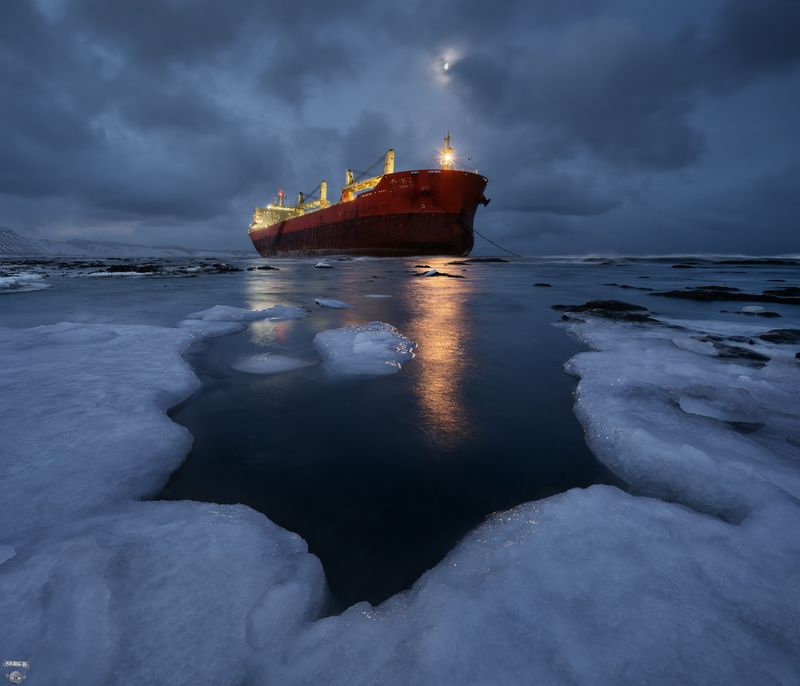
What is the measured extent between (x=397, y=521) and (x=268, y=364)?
85.6 inches

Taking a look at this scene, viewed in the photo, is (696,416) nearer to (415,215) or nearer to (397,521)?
(397,521)

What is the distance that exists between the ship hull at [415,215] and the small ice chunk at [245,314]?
70.8ft

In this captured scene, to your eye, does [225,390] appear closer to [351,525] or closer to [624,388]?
[351,525]

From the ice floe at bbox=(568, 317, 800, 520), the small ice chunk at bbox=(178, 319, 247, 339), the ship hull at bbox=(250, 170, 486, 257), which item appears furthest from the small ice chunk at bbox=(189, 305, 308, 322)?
the ship hull at bbox=(250, 170, 486, 257)

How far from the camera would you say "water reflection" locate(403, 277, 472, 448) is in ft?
7.19

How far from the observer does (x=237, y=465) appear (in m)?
1.80

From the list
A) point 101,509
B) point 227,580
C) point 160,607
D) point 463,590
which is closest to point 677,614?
point 463,590

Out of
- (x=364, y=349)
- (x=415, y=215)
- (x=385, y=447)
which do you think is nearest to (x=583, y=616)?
(x=385, y=447)

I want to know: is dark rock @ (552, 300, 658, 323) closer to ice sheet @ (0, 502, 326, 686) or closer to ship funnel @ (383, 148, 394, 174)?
ice sheet @ (0, 502, 326, 686)

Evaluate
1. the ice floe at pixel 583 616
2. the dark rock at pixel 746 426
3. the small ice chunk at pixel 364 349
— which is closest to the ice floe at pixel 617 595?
the ice floe at pixel 583 616

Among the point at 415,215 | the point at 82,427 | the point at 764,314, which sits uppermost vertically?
the point at 415,215

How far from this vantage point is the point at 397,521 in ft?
4.75

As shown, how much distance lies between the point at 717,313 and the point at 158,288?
1193cm

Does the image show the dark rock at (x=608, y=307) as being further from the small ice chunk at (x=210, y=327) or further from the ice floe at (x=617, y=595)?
the small ice chunk at (x=210, y=327)
